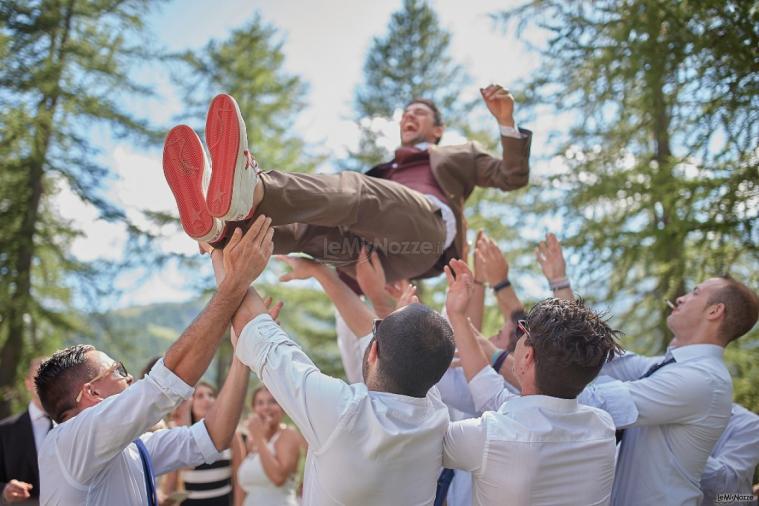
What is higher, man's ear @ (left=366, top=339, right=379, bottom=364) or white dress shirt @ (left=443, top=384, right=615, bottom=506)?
man's ear @ (left=366, top=339, right=379, bottom=364)

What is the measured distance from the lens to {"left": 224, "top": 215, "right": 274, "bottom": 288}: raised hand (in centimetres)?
247

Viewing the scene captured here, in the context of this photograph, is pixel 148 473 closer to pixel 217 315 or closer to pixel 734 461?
pixel 217 315

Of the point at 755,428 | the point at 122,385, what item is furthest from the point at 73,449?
the point at 755,428

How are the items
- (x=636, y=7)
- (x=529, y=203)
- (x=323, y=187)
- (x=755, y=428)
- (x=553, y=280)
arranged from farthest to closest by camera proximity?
(x=529, y=203), (x=636, y=7), (x=553, y=280), (x=755, y=428), (x=323, y=187)

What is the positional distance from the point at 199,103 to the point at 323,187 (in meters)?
10.4

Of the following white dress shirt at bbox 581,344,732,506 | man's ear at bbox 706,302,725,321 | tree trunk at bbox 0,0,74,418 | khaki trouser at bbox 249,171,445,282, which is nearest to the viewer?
white dress shirt at bbox 581,344,732,506

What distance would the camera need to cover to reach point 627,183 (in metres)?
7.04

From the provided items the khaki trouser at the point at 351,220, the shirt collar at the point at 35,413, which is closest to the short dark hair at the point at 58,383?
the khaki trouser at the point at 351,220

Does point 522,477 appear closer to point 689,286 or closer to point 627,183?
point 689,286

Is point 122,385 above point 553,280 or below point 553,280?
below

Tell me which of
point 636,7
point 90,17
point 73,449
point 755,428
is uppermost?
→ point 90,17

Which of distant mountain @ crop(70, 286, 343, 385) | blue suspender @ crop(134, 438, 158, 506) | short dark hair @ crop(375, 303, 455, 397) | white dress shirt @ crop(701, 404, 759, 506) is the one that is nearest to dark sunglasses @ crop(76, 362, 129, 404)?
blue suspender @ crop(134, 438, 158, 506)

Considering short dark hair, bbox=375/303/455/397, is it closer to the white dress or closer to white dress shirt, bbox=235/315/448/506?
white dress shirt, bbox=235/315/448/506

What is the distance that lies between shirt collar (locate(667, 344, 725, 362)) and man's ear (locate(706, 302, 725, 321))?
13 cm
